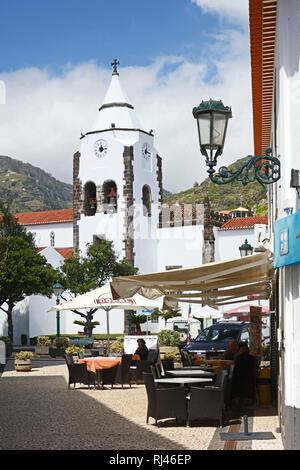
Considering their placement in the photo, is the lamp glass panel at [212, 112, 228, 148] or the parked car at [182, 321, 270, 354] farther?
the parked car at [182, 321, 270, 354]

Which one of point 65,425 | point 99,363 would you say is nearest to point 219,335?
point 99,363

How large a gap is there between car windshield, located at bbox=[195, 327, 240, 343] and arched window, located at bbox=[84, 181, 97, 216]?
30174 millimetres

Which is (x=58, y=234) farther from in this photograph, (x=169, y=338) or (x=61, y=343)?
(x=169, y=338)

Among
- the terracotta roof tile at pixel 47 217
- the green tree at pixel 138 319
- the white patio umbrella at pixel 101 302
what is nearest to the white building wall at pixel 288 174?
the white patio umbrella at pixel 101 302

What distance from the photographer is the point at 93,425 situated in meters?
11.1

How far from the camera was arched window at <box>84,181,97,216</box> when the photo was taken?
51344mm

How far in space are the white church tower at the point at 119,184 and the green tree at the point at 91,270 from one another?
2.67m

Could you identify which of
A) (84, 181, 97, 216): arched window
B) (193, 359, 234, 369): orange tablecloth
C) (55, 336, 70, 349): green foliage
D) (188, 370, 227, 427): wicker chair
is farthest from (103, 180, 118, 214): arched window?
(188, 370, 227, 427): wicker chair

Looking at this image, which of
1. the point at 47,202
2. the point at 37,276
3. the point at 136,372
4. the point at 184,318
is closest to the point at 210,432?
the point at 136,372

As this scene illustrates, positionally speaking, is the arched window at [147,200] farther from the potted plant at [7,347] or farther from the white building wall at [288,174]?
the white building wall at [288,174]

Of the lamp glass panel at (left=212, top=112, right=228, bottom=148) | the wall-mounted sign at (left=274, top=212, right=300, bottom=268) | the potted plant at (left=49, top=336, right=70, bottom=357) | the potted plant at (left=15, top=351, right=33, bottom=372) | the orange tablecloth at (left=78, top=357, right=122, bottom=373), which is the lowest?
the potted plant at (left=49, top=336, right=70, bottom=357)

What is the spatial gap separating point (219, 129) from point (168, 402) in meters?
4.69

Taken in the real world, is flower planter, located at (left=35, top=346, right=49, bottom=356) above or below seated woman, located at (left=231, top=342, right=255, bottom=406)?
below

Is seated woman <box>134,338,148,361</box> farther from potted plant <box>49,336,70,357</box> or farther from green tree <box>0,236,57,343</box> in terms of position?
green tree <box>0,236,57,343</box>
